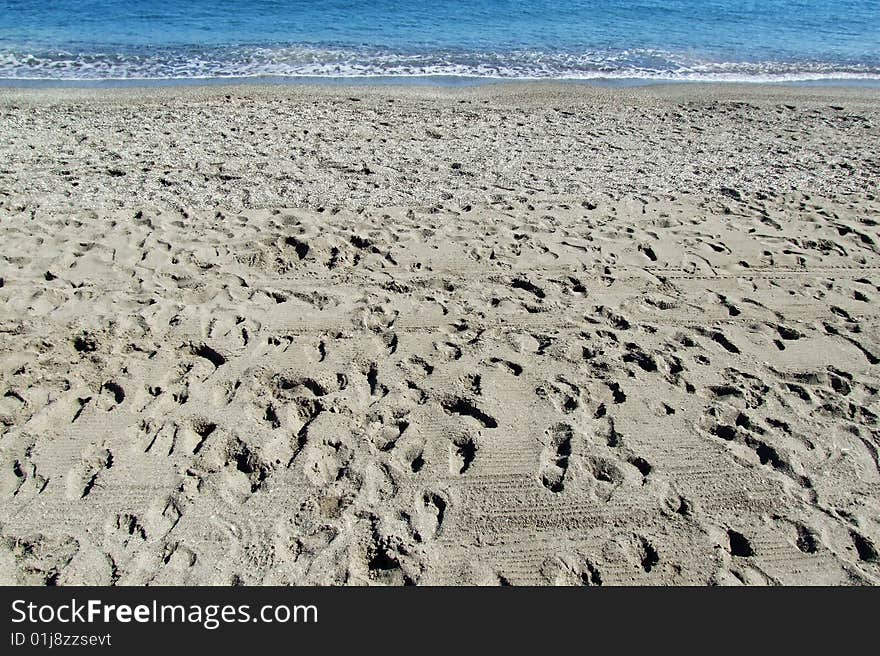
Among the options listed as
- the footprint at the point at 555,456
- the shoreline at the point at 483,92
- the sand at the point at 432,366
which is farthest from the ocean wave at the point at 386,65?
the footprint at the point at 555,456

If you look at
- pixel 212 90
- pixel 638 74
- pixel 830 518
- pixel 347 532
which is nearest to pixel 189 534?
pixel 347 532

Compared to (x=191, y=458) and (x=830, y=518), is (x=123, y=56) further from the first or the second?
(x=830, y=518)

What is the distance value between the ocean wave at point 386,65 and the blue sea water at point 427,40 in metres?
0.04

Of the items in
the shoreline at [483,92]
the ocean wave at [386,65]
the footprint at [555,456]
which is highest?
the ocean wave at [386,65]

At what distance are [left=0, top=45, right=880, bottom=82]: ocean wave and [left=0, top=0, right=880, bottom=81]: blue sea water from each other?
41mm

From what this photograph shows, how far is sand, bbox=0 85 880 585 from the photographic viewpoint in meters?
3.19

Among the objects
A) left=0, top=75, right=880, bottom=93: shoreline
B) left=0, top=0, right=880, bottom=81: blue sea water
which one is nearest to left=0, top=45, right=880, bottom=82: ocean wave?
left=0, top=0, right=880, bottom=81: blue sea water

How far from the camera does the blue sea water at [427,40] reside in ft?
45.4

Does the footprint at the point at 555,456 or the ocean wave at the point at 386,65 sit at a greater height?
the ocean wave at the point at 386,65

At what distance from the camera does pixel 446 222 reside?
631cm

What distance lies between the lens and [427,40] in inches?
631

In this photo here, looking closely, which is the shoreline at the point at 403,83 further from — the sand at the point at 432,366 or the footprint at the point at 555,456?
the footprint at the point at 555,456

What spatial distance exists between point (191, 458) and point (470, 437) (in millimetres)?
1524

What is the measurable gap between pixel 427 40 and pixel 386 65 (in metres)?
2.48
